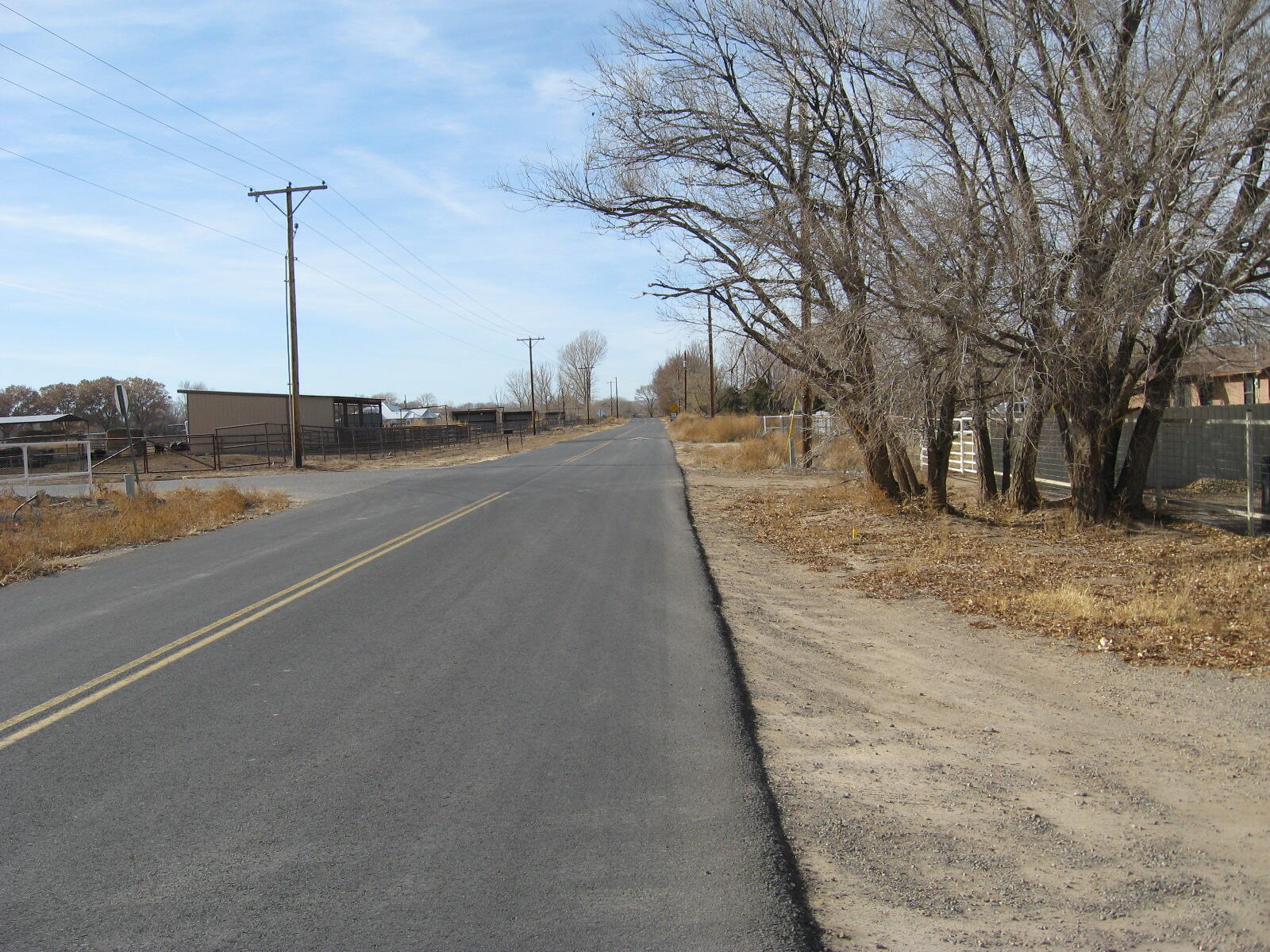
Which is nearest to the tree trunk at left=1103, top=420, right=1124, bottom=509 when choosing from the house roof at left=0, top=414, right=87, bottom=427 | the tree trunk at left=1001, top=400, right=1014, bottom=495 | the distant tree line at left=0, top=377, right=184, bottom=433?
the tree trunk at left=1001, top=400, right=1014, bottom=495

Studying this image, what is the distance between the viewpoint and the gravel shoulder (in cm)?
362

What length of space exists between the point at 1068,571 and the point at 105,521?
15.7m

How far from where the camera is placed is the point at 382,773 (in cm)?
502

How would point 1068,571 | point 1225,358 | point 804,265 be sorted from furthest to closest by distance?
1. point 804,265
2. point 1225,358
3. point 1068,571

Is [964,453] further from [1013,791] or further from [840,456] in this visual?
[1013,791]

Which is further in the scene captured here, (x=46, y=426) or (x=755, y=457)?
(x=46, y=426)

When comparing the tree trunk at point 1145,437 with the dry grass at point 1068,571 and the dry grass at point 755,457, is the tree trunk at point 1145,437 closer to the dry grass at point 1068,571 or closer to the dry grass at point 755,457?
the dry grass at point 1068,571

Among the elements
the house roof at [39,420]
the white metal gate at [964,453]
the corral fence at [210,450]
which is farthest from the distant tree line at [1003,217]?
the house roof at [39,420]

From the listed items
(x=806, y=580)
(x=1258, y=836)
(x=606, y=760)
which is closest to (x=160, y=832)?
(x=606, y=760)

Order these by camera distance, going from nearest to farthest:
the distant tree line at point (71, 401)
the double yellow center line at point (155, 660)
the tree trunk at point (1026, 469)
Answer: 1. the double yellow center line at point (155, 660)
2. the tree trunk at point (1026, 469)
3. the distant tree line at point (71, 401)

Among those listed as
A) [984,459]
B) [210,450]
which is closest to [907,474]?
[984,459]

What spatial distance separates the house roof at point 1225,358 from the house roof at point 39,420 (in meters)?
57.5

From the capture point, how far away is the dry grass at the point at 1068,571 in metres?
7.87

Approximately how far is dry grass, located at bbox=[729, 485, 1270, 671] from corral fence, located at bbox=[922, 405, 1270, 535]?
0.54 m
